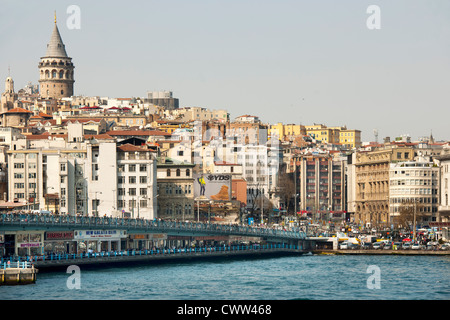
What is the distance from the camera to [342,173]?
14475 centimetres

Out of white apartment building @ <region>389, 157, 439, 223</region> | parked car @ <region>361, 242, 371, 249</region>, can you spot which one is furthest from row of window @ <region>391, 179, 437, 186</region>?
parked car @ <region>361, 242, 371, 249</region>

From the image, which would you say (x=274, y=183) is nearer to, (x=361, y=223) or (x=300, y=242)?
(x=361, y=223)

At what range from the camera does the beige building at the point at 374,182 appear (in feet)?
415

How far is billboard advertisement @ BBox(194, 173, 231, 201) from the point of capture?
11800 centimetres

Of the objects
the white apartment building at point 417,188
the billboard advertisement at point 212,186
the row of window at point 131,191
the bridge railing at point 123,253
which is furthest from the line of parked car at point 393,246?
the billboard advertisement at point 212,186

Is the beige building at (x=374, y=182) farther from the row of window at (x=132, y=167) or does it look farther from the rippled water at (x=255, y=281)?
the rippled water at (x=255, y=281)

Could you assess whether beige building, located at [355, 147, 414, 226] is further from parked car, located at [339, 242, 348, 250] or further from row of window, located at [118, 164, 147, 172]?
row of window, located at [118, 164, 147, 172]

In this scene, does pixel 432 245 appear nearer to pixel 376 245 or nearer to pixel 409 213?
pixel 376 245

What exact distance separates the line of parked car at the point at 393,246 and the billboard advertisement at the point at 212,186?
81.0 feet

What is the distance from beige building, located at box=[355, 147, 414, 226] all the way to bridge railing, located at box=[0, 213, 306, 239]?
29768 millimetres

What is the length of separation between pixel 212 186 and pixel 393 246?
3076cm
